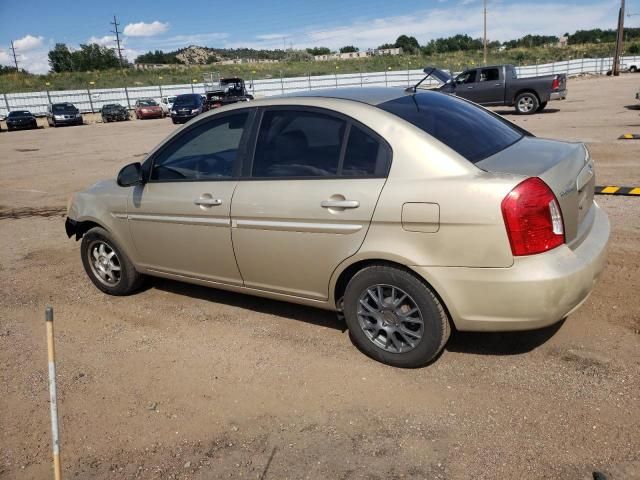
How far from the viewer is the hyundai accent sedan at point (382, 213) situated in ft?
9.62

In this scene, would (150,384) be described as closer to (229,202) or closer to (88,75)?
(229,202)

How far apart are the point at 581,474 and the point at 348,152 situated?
2.13 m

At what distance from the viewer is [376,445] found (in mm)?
Answer: 2777

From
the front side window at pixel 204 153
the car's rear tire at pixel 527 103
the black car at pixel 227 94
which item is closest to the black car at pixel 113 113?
the black car at pixel 227 94

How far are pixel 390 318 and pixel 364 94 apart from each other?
1.59 meters

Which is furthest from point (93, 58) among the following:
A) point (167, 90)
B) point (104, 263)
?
point (104, 263)

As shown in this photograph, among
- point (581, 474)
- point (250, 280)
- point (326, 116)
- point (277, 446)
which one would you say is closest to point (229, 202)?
point (250, 280)

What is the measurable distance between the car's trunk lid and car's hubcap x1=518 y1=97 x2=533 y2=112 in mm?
17407

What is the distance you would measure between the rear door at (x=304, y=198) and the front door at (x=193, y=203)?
0.52 ft

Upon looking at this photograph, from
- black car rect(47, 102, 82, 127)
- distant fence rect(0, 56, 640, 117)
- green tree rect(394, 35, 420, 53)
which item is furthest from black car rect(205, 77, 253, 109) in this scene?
green tree rect(394, 35, 420, 53)

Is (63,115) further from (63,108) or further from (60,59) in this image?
(60,59)

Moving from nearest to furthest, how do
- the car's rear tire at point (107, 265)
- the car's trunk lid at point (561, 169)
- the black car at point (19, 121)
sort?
the car's trunk lid at point (561, 169) → the car's rear tire at point (107, 265) → the black car at point (19, 121)

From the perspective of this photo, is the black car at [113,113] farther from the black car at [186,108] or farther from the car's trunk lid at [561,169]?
the car's trunk lid at [561,169]

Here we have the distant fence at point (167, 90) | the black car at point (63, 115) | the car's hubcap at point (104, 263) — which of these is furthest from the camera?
the distant fence at point (167, 90)
